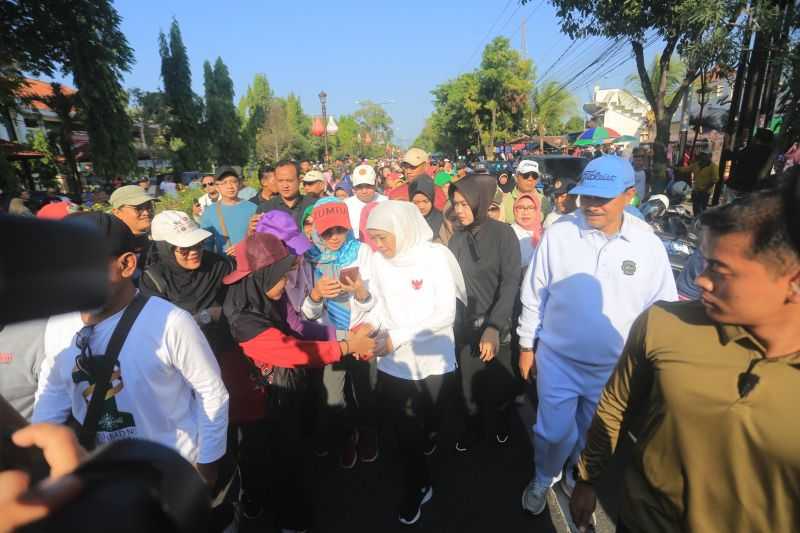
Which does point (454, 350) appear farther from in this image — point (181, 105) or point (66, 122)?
point (181, 105)

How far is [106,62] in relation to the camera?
20.4m

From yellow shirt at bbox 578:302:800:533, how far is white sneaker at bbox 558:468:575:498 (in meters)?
1.41

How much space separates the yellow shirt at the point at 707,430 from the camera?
1160mm

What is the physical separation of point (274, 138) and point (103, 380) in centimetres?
4920

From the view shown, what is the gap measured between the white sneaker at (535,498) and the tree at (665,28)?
6.21 metres

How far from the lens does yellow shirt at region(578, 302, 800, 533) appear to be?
116 cm

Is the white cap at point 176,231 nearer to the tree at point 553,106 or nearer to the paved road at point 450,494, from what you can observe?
the paved road at point 450,494

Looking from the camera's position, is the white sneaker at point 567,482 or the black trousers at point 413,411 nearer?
the black trousers at point 413,411

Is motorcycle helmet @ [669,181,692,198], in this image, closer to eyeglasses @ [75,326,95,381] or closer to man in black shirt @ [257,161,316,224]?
man in black shirt @ [257,161,316,224]

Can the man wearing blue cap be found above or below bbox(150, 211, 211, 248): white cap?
below

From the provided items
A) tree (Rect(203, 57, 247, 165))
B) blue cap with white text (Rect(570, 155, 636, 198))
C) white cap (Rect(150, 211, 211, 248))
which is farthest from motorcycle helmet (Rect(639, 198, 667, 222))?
tree (Rect(203, 57, 247, 165))

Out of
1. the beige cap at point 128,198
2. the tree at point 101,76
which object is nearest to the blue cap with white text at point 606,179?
the beige cap at point 128,198

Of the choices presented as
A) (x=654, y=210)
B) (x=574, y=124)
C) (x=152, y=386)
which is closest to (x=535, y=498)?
(x=152, y=386)

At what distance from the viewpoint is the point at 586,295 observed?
242 cm
